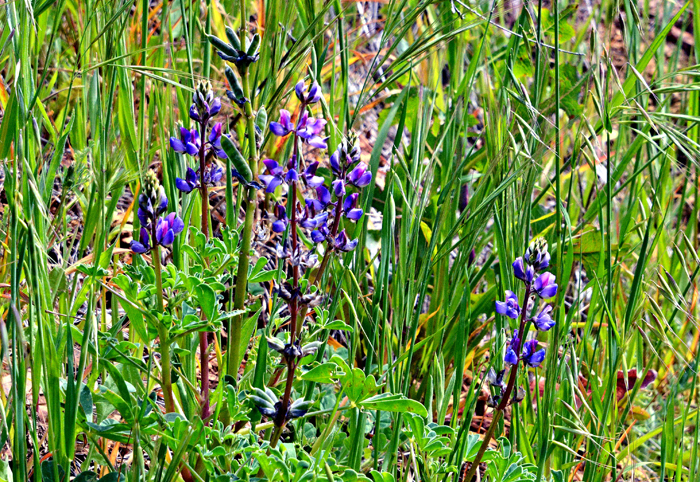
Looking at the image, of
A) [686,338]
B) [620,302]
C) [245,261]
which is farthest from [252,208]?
[686,338]

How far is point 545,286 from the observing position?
120 centimetres

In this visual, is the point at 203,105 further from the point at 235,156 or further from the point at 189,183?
the point at 235,156

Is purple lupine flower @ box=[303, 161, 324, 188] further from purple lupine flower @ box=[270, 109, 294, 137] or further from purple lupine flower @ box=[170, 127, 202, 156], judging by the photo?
purple lupine flower @ box=[170, 127, 202, 156]

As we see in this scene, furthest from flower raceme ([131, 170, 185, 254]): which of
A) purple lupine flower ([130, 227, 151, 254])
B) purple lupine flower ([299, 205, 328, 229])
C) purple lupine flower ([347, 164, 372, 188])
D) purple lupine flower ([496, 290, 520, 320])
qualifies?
purple lupine flower ([496, 290, 520, 320])

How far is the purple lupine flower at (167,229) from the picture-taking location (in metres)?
1.07

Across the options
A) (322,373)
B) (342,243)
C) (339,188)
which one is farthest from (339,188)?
(322,373)

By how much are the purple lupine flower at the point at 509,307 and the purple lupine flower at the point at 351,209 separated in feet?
1.00

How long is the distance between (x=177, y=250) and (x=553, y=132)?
0.74 m

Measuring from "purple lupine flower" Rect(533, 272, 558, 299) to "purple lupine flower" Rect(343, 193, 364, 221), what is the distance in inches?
13.6

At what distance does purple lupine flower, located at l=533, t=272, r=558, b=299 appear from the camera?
3.89 feet

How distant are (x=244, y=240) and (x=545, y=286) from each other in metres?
0.55

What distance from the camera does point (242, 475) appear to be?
Answer: 1.09 meters

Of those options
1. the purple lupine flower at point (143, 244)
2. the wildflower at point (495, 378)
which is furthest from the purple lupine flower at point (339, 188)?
the wildflower at point (495, 378)

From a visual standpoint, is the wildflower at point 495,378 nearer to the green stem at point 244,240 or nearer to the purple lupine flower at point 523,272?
the purple lupine flower at point 523,272
